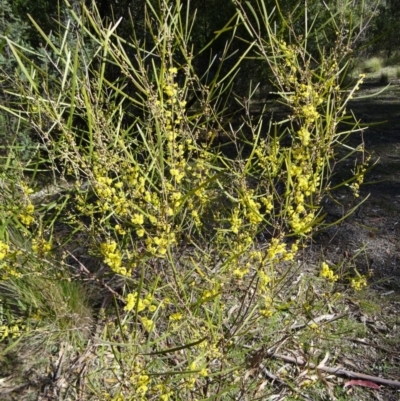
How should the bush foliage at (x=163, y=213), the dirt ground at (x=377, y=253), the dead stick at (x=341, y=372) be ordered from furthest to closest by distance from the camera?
the dirt ground at (x=377, y=253) < the dead stick at (x=341, y=372) < the bush foliage at (x=163, y=213)

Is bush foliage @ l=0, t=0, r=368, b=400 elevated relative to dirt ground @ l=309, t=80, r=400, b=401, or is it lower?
elevated

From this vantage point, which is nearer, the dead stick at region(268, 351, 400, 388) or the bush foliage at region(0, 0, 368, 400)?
the bush foliage at region(0, 0, 368, 400)

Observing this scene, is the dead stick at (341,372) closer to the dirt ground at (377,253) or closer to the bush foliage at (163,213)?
the dirt ground at (377,253)

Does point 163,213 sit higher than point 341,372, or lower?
higher

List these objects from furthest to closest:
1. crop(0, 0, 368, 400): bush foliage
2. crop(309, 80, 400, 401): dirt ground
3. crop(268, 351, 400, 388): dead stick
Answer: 1. crop(309, 80, 400, 401): dirt ground
2. crop(268, 351, 400, 388): dead stick
3. crop(0, 0, 368, 400): bush foliage

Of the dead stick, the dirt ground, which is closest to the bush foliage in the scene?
the dead stick

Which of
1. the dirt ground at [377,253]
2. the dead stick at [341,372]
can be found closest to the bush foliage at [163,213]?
the dead stick at [341,372]

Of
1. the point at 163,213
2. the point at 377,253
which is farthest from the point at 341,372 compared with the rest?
the point at 163,213

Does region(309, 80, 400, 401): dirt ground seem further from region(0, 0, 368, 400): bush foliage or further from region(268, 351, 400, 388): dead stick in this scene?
region(0, 0, 368, 400): bush foliage

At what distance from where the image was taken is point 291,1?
5270 millimetres

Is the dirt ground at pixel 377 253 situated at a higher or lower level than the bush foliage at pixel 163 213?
lower

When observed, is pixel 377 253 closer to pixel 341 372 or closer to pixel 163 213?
pixel 341 372

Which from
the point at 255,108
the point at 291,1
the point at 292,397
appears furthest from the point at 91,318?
the point at 255,108

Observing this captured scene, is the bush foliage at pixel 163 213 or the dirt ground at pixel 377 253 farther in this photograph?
the dirt ground at pixel 377 253
